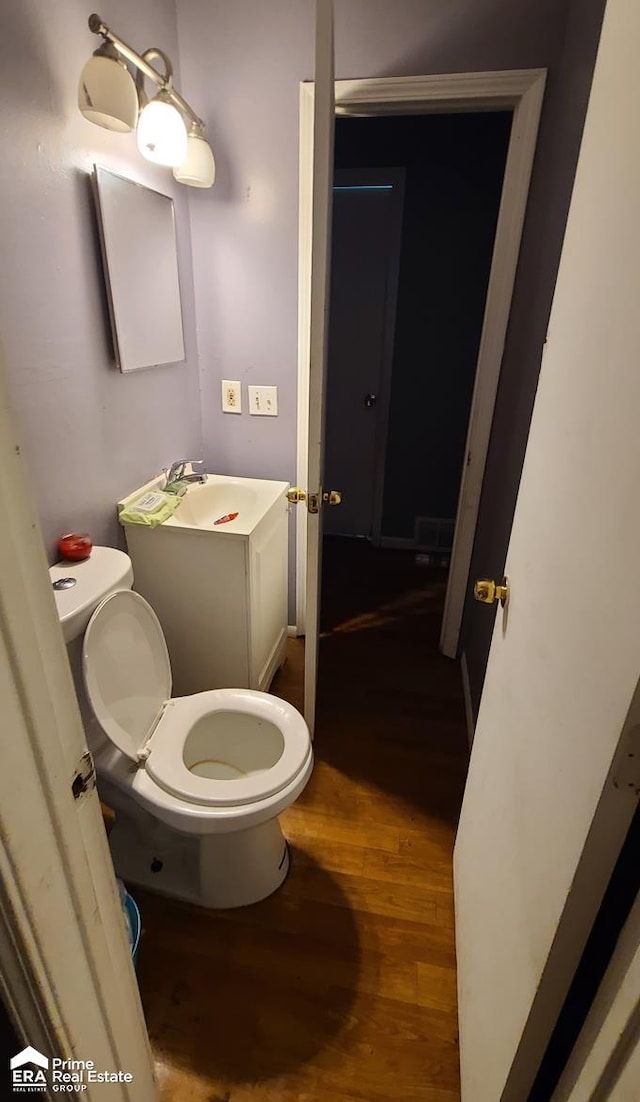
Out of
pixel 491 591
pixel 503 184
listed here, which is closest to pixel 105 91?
pixel 503 184

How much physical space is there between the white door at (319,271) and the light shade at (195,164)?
47 centimetres

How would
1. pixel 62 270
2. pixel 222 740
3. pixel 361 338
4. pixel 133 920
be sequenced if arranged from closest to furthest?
1. pixel 133 920
2. pixel 62 270
3. pixel 222 740
4. pixel 361 338

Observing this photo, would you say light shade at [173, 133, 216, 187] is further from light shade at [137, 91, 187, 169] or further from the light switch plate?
the light switch plate

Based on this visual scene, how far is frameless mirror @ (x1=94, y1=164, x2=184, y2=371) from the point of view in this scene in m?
1.39

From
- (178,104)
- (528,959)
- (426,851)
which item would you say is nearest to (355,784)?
(426,851)

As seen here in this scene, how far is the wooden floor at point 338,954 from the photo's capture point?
104 cm

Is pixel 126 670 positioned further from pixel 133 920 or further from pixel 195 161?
pixel 195 161

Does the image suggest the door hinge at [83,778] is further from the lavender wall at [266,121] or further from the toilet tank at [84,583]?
the lavender wall at [266,121]

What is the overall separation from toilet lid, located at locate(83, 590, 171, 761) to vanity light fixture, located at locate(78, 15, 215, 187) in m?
1.10

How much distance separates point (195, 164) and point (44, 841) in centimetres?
180

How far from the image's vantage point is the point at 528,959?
67 centimetres

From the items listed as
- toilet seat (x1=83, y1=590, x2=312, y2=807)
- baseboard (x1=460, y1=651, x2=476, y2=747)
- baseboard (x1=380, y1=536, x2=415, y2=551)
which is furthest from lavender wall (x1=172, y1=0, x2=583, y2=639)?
baseboard (x1=380, y1=536, x2=415, y2=551)

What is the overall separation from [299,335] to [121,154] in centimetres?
A: 76

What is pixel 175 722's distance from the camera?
4.42 ft
